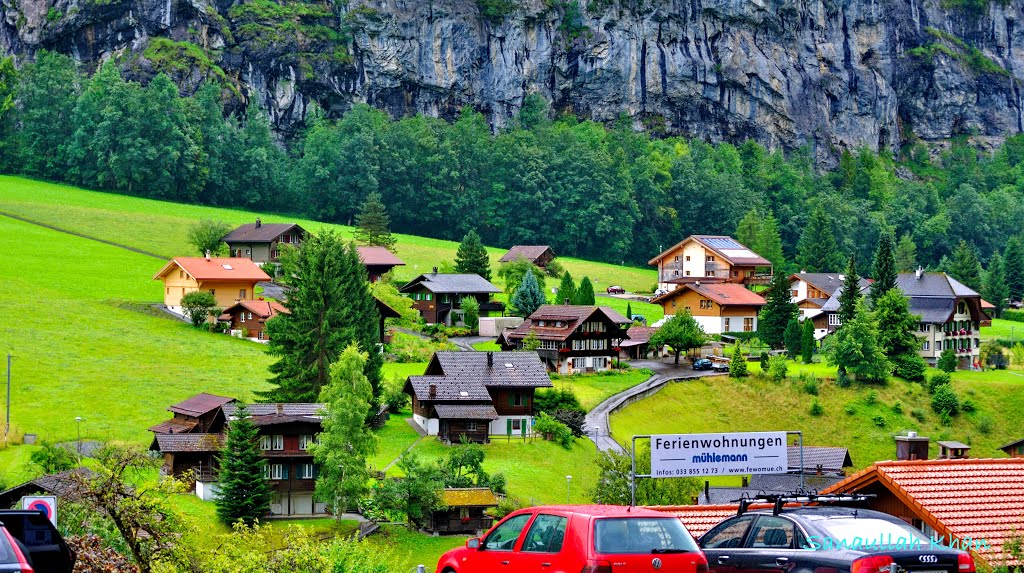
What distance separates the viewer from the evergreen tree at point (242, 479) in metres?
47.6

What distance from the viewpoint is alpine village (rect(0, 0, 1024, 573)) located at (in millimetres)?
19328

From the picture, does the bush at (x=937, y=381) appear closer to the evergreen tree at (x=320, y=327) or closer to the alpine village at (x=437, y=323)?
the alpine village at (x=437, y=323)

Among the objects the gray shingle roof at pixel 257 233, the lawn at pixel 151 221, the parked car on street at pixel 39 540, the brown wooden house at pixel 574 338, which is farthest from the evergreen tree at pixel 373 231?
the parked car on street at pixel 39 540

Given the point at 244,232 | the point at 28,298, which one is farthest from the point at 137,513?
the point at 244,232

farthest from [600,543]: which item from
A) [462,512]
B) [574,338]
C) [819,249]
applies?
[819,249]

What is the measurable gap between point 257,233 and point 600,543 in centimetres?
10056

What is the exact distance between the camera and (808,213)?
175500 millimetres

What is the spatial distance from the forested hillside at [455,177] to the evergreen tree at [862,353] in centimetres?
6536

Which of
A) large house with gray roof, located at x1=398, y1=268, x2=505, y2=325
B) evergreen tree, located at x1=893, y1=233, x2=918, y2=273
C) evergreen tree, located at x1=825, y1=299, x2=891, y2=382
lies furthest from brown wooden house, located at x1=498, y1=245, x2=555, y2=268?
evergreen tree, located at x1=893, y1=233, x2=918, y2=273

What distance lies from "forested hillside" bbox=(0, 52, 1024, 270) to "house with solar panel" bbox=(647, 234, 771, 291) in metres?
24.8

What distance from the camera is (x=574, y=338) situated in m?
81.8

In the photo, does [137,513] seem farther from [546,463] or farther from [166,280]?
[166,280]

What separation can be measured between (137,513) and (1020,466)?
45.0ft

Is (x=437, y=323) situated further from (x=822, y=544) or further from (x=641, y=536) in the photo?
(x=641, y=536)
